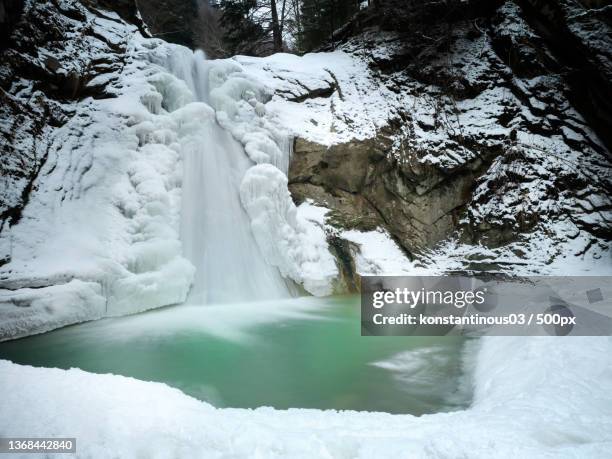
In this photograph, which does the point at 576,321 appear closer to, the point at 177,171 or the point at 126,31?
the point at 177,171

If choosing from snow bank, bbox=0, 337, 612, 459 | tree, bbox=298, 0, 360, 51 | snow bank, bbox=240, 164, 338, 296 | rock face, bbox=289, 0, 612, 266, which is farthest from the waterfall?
tree, bbox=298, 0, 360, 51

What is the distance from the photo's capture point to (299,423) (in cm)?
198

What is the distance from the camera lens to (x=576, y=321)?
3.18 metres

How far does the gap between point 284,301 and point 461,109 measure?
6049 mm

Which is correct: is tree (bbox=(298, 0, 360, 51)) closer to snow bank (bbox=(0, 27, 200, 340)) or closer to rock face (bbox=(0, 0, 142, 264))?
rock face (bbox=(0, 0, 142, 264))

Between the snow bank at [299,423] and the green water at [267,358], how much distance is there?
0.64 metres

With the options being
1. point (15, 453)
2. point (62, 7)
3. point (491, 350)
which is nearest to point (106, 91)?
point (62, 7)

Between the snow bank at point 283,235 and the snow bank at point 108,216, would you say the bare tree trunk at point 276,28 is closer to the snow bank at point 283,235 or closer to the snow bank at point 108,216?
the snow bank at point 108,216

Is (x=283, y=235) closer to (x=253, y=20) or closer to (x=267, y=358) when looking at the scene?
(x=267, y=358)

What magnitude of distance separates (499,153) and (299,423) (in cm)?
749

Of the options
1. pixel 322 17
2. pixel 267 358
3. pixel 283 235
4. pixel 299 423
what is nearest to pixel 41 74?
pixel 283 235

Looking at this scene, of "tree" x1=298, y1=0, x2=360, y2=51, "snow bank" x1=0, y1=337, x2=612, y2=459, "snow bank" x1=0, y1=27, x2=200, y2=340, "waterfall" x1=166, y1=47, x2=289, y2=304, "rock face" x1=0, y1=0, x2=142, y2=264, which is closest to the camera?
"snow bank" x1=0, y1=337, x2=612, y2=459

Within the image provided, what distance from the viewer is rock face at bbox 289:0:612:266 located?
23.4ft

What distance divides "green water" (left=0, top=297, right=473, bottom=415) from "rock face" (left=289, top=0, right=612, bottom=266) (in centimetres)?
320
